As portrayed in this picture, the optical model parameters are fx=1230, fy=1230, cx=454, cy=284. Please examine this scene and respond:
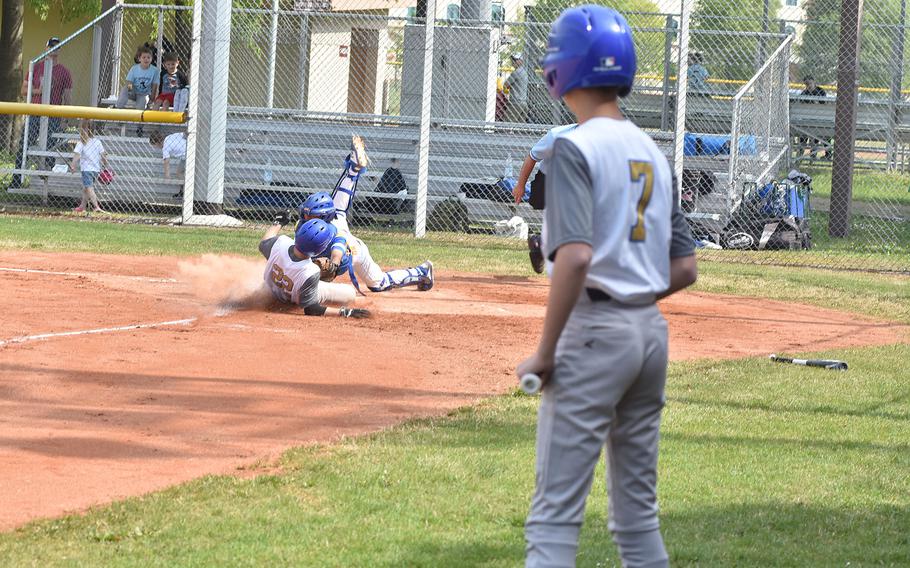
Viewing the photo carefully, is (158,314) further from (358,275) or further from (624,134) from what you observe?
(624,134)

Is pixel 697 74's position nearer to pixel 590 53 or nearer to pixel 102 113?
pixel 102 113

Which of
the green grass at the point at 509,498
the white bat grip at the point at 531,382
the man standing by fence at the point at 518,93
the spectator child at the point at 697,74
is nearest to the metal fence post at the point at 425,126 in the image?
the man standing by fence at the point at 518,93

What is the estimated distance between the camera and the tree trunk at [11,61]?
2850 cm

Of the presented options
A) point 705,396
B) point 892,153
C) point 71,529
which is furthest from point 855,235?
point 71,529

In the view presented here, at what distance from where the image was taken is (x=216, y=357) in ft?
28.1

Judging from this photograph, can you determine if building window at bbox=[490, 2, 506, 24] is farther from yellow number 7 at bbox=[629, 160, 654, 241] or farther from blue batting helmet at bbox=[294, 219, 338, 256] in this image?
yellow number 7 at bbox=[629, 160, 654, 241]

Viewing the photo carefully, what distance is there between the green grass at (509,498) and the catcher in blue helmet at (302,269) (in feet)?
10.2

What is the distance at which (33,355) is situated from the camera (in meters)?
8.37

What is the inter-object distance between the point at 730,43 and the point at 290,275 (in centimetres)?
1840

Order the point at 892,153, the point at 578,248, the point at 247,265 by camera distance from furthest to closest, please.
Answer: the point at 892,153
the point at 247,265
the point at 578,248

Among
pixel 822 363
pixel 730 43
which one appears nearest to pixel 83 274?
pixel 822 363

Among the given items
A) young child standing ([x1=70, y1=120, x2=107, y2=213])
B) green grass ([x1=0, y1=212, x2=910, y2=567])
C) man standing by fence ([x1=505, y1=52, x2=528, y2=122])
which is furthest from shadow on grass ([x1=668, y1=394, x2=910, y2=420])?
man standing by fence ([x1=505, y1=52, x2=528, y2=122])

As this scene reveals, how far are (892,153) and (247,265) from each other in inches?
613

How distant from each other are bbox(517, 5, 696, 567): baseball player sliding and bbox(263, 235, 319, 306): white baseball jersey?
23.6 ft
